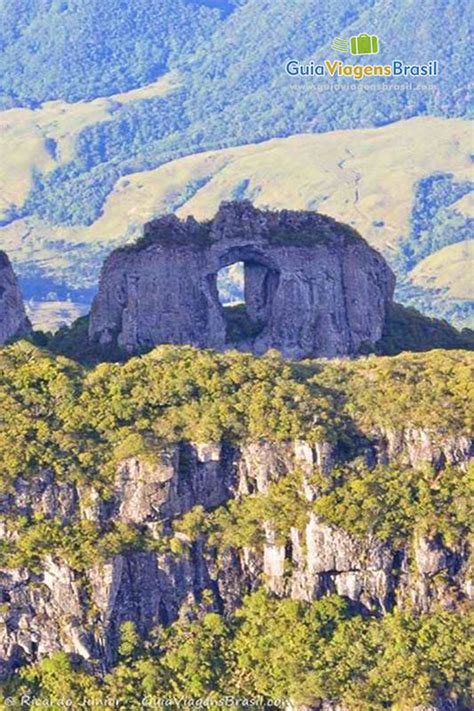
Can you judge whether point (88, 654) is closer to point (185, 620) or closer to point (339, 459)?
point (185, 620)

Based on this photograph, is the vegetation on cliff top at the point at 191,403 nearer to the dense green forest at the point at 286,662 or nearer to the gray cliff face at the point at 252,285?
the dense green forest at the point at 286,662

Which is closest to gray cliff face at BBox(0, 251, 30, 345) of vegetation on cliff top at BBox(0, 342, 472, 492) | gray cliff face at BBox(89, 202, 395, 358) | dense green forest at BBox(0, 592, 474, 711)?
gray cliff face at BBox(89, 202, 395, 358)

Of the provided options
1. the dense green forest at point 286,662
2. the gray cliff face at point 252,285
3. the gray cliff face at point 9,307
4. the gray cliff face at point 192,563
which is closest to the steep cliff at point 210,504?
the gray cliff face at point 192,563

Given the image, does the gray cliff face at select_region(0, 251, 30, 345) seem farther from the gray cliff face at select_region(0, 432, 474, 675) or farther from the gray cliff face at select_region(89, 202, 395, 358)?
the gray cliff face at select_region(0, 432, 474, 675)

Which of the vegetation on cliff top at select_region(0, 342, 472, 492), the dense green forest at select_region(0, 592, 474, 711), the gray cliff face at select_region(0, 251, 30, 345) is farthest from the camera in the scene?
the gray cliff face at select_region(0, 251, 30, 345)

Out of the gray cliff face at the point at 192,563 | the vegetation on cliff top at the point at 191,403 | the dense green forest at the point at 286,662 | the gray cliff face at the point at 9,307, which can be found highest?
the gray cliff face at the point at 9,307

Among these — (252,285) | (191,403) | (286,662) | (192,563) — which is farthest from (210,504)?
(252,285)
